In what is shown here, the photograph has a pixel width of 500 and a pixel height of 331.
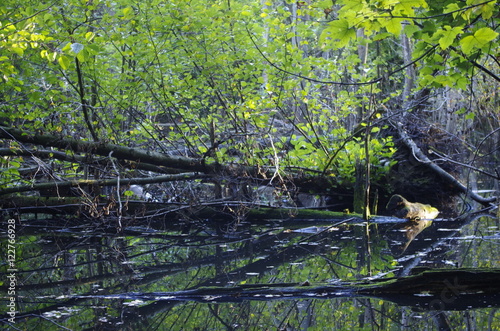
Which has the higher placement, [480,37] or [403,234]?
[480,37]

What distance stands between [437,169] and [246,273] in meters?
6.77

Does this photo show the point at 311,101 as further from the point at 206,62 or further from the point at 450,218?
the point at 450,218

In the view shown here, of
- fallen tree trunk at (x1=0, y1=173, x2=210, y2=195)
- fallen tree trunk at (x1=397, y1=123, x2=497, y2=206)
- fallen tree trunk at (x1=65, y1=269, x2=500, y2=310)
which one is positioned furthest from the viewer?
fallen tree trunk at (x1=397, y1=123, x2=497, y2=206)

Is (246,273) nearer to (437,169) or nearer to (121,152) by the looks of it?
(121,152)

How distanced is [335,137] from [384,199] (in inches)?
66.8

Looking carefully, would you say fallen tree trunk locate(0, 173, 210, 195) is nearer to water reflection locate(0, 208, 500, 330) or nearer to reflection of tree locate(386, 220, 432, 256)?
water reflection locate(0, 208, 500, 330)

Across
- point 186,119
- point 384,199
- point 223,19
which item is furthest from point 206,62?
point 384,199

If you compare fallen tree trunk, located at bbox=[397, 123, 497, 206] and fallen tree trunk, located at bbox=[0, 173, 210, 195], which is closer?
fallen tree trunk, located at bbox=[0, 173, 210, 195]

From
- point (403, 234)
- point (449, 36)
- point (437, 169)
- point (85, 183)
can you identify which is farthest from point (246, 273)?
point (437, 169)

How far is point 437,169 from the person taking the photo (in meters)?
10.9

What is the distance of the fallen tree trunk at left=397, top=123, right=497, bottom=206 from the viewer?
10.4m

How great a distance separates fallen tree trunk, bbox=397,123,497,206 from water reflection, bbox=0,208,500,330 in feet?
3.89

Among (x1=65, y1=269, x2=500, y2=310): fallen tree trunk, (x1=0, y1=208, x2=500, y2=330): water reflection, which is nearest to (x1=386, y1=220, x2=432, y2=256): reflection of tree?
(x1=0, y1=208, x2=500, y2=330): water reflection

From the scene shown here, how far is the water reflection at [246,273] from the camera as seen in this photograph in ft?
12.8
